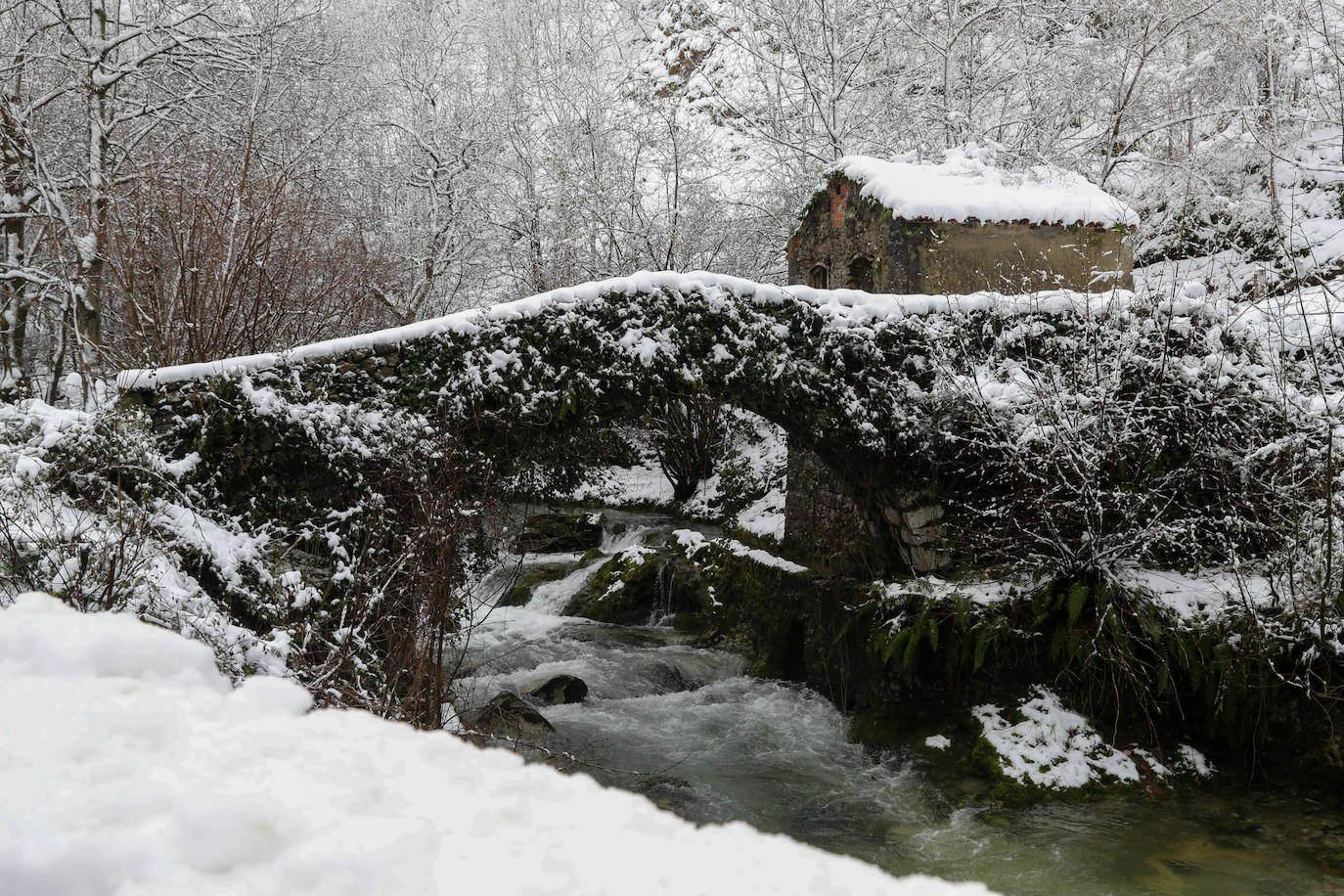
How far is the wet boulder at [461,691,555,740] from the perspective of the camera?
23.6 ft

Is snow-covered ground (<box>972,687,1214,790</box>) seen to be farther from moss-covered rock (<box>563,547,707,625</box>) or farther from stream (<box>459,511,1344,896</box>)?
moss-covered rock (<box>563,547,707,625</box>)

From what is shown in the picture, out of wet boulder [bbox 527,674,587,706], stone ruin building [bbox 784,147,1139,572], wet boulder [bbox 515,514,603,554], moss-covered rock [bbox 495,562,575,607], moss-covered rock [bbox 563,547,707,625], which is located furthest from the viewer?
wet boulder [bbox 515,514,603,554]

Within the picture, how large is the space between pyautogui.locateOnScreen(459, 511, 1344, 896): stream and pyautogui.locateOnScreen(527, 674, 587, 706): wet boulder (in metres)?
0.13

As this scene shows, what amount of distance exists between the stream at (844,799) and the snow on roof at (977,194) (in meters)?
6.09

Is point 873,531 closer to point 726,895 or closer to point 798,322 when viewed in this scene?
point 798,322

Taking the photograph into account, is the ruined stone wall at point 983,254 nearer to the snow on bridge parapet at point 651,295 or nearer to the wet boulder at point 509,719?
the snow on bridge parapet at point 651,295

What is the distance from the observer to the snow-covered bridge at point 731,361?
7375 millimetres

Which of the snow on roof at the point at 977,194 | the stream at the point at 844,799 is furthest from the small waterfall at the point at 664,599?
the snow on roof at the point at 977,194

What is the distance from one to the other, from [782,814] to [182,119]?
42.9 ft

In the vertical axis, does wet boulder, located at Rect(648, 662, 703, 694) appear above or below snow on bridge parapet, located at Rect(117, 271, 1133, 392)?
below

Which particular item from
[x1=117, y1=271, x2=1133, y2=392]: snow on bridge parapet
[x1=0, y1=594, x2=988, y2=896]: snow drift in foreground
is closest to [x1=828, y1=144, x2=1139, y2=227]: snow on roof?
[x1=117, y1=271, x2=1133, y2=392]: snow on bridge parapet

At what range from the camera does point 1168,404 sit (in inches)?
305

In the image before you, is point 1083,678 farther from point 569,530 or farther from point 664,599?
point 569,530

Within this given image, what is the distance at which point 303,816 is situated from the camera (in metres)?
1.13
